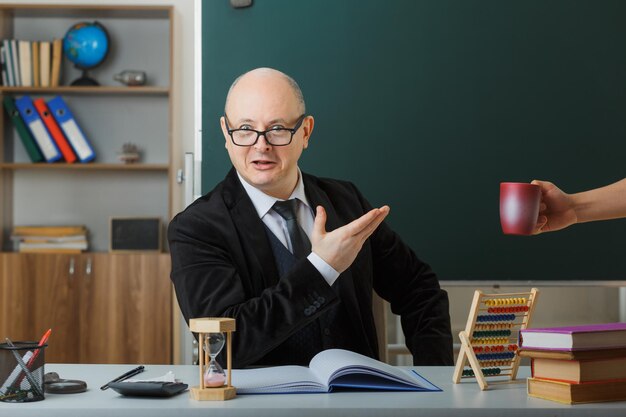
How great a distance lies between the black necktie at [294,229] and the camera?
2.23m

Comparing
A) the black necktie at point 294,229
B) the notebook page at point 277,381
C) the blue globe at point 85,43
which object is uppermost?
the blue globe at point 85,43

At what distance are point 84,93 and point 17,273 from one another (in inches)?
44.8

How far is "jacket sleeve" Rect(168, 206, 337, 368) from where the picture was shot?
1.87 m

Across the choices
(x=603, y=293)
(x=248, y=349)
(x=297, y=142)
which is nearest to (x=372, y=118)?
(x=297, y=142)

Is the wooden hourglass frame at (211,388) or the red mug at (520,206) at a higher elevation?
the red mug at (520,206)

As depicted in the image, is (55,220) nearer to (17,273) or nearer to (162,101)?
(17,273)

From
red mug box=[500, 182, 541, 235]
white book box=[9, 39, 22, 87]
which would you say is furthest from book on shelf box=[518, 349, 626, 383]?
white book box=[9, 39, 22, 87]

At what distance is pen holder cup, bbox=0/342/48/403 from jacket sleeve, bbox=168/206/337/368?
524mm

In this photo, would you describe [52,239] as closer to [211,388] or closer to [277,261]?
[277,261]

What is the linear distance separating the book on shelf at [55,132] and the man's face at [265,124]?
2.91 metres

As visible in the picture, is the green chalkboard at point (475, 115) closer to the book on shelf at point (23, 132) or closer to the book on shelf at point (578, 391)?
the book on shelf at point (578, 391)

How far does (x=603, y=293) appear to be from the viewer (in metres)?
3.74

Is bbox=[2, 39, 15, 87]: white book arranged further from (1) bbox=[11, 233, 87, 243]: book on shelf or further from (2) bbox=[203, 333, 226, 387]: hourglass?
(2) bbox=[203, 333, 226, 387]: hourglass

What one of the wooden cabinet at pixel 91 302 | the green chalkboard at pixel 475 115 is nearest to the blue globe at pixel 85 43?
the wooden cabinet at pixel 91 302
